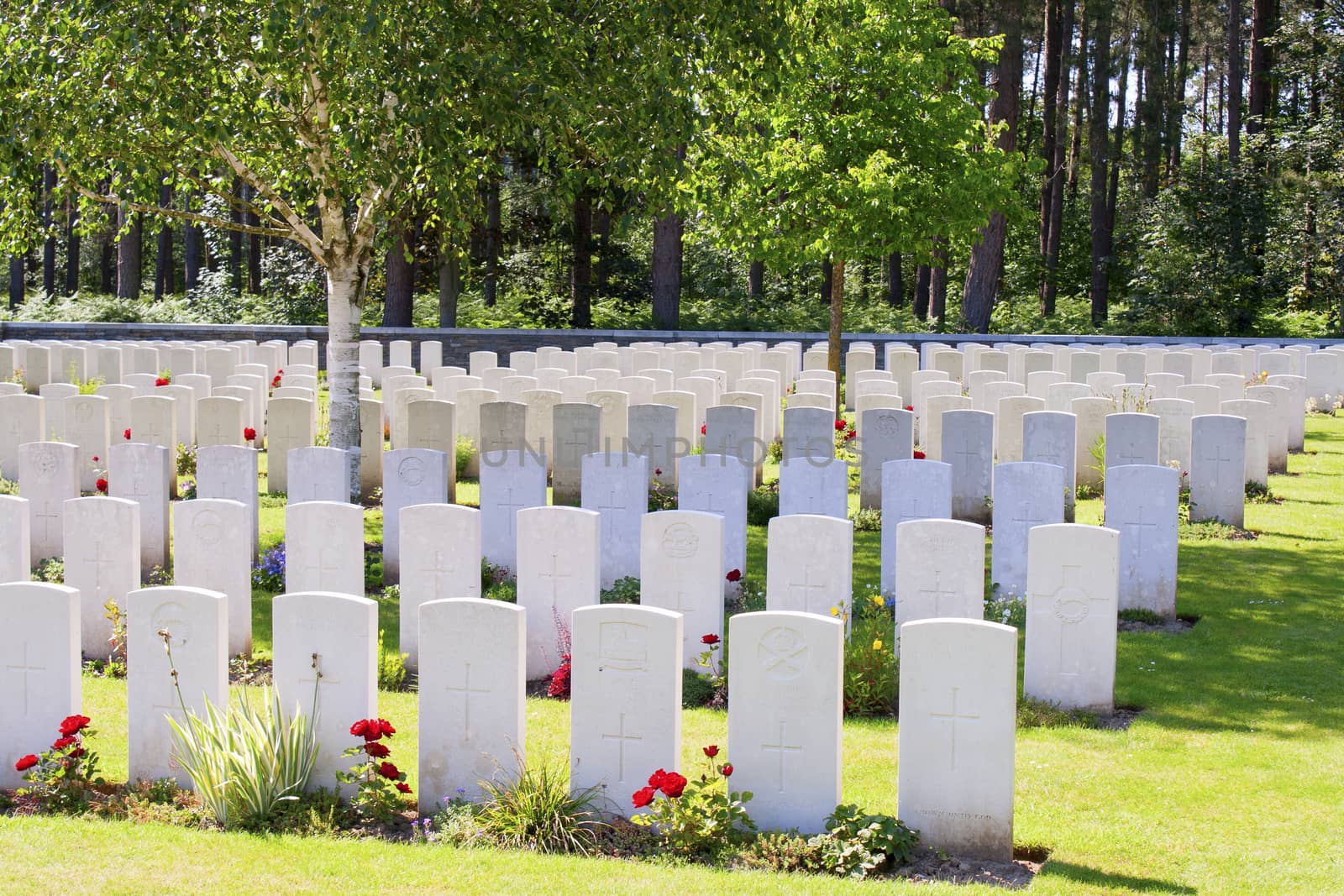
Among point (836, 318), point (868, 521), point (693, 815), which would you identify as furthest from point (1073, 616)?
point (836, 318)

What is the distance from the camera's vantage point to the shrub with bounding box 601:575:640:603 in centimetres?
868

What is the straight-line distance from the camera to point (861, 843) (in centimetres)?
503

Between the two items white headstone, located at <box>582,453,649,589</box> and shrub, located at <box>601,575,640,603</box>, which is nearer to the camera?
shrub, located at <box>601,575,640,603</box>

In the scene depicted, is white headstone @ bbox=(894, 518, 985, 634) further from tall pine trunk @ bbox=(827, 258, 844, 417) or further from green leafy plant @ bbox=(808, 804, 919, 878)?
tall pine trunk @ bbox=(827, 258, 844, 417)

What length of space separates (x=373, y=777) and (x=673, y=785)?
1373 millimetres

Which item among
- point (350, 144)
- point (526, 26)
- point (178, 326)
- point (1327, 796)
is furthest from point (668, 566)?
point (178, 326)

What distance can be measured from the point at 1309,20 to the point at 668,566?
26.8 m

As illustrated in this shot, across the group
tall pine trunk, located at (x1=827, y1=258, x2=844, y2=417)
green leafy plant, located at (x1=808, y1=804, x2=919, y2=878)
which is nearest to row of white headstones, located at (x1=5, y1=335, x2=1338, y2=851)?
green leafy plant, located at (x1=808, y1=804, x2=919, y2=878)

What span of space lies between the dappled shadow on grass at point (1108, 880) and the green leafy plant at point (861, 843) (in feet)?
1.67

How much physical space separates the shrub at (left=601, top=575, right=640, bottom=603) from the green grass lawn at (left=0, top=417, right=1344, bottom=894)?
1415mm

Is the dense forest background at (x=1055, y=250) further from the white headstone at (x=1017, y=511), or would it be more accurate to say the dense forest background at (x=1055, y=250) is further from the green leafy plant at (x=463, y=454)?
the white headstone at (x=1017, y=511)

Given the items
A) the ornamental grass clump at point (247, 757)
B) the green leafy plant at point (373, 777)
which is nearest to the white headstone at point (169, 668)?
the ornamental grass clump at point (247, 757)

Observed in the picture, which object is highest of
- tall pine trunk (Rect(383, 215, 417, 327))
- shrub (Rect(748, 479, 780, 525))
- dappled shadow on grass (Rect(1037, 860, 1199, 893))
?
tall pine trunk (Rect(383, 215, 417, 327))

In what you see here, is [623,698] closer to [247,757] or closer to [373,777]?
[373,777]
